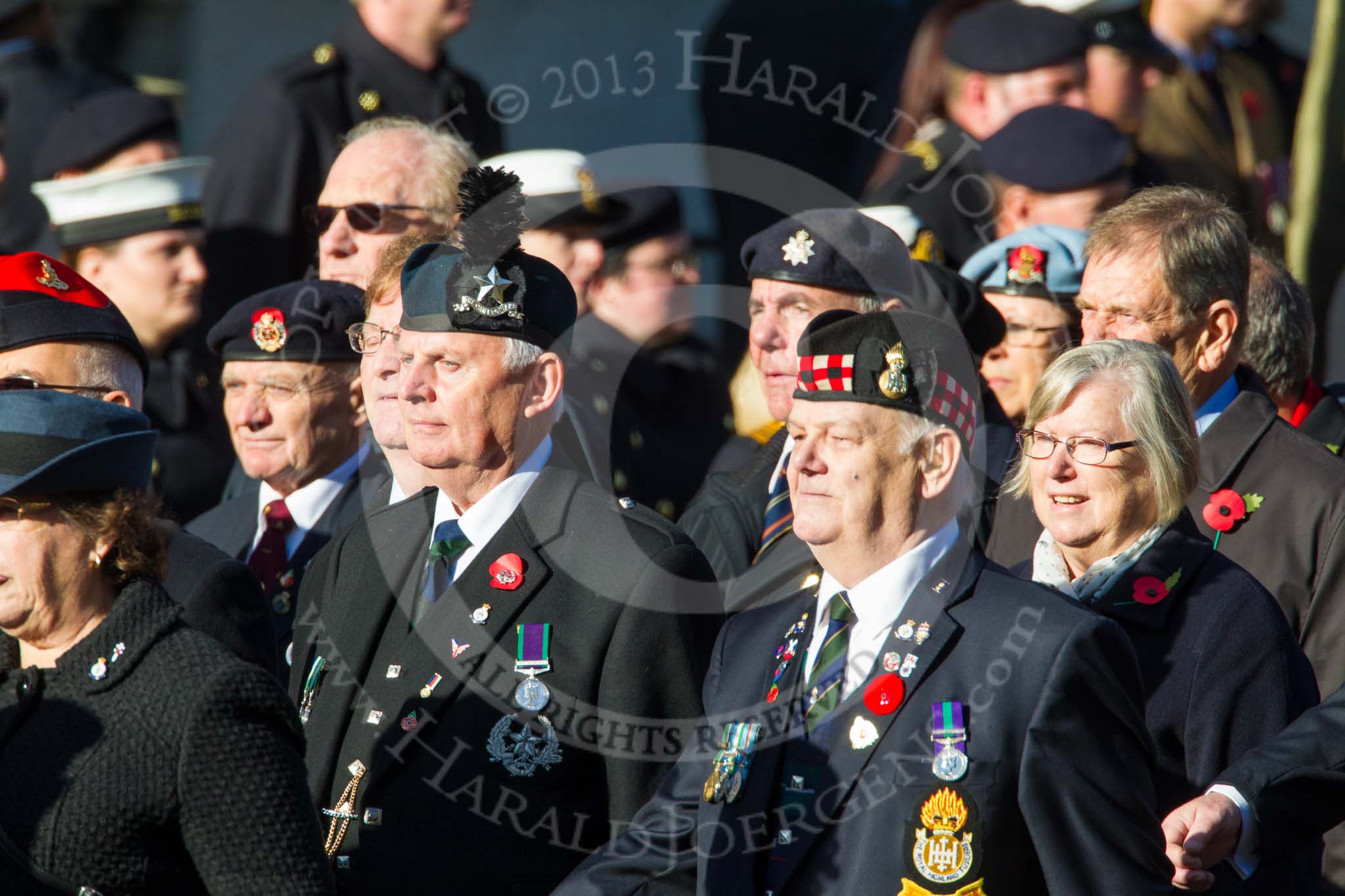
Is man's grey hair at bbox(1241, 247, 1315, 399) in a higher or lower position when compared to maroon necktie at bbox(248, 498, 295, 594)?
higher

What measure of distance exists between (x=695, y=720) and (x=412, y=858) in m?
0.67

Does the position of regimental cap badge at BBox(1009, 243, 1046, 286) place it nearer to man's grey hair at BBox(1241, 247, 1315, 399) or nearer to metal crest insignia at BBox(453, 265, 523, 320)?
man's grey hair at BBox(1241, 247, 1315, 399)

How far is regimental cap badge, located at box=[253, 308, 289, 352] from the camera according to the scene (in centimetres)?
507

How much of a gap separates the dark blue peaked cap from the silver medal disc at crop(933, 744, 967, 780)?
147 centimetres

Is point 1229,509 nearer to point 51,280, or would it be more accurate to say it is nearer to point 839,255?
point 839,255

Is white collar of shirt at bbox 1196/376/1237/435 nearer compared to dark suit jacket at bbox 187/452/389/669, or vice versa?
white collar of shirt at bbox 1196/376/1237/435

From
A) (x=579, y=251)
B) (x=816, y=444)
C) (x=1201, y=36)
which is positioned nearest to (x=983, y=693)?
A: (x=816, y=444)

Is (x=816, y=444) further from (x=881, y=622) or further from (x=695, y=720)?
(x=695, y=720)

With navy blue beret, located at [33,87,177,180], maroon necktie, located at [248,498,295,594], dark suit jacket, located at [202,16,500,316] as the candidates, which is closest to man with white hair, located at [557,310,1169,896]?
maroon necktie, located at [248,498,295,594]

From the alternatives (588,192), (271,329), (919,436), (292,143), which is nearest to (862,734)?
(919,436)

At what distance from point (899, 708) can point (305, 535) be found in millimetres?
2456

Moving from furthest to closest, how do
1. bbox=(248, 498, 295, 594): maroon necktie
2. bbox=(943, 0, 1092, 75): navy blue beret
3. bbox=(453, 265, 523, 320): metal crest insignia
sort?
bbox=(943, 0, 1092, 75): navy blue beret, bbox=(248, 498, 295, 594): maroon necktie, bbox=(453, 265, 523, 320): metal crest insignia

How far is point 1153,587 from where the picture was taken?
3.45 m

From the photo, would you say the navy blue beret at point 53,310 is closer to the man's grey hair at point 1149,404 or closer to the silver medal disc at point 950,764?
the man's grey hair at point 1149,404
